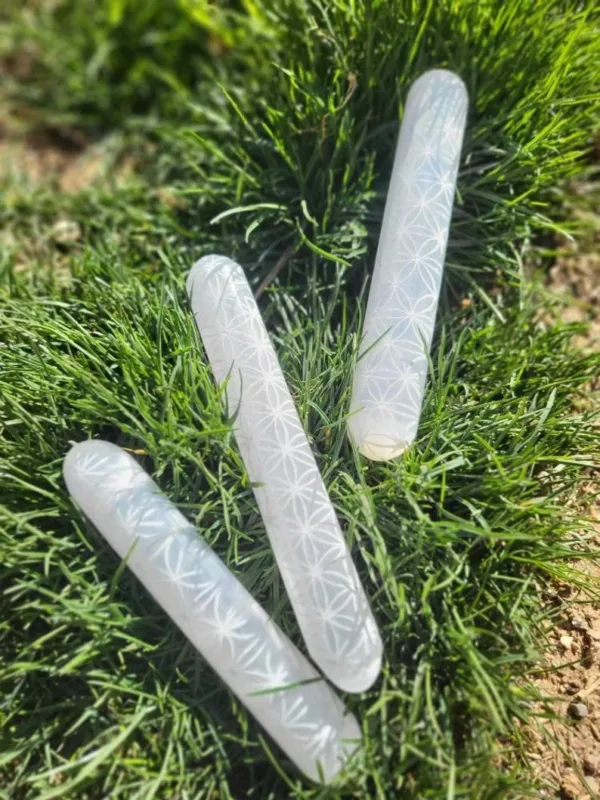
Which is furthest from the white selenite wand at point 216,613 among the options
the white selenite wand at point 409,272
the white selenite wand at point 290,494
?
the white selenite wand at point 409,272

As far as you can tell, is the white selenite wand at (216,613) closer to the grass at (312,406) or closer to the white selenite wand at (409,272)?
the grass at (312,406)

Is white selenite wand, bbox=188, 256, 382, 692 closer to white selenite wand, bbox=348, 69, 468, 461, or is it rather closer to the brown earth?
white selenite wand, bbox=348, 69, 468, 461

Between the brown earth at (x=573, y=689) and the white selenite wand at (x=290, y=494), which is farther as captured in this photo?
the brown earth at (x=573, y=689)

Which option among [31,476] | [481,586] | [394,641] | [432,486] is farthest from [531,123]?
[31,476]

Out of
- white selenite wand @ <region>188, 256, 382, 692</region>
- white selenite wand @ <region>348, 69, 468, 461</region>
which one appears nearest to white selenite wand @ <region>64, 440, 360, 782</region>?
white selenite wand @ <region>188, 256, 382, 692</region>

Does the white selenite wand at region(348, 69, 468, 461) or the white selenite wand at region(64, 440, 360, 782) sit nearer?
the white selenite wand at region(64, 440, 360, 782)
